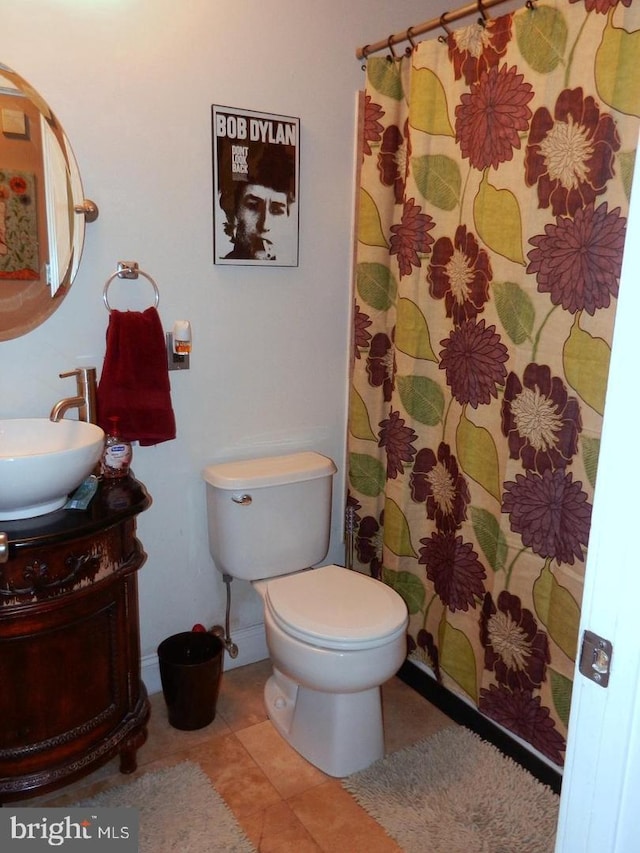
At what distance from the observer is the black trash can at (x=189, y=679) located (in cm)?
202

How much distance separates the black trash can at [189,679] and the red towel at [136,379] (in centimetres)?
68

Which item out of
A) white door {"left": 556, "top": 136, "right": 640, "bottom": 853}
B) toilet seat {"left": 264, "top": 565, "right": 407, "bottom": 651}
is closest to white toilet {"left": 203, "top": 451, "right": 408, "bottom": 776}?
toilet seat {"left": 264, "top": 565, "right": 407, "bottom": 651}

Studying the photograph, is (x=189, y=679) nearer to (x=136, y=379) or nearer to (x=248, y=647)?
(x=248, y=647)

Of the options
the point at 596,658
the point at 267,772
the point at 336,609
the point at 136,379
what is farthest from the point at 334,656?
the point at 596,658

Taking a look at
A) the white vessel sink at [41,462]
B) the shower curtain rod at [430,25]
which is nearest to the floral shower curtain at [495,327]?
the shower curtain rod at [430,25]

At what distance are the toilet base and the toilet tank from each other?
1.36 feet

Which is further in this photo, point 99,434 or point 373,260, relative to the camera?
point 373,260

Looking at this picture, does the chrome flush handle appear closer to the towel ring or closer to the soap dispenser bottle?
the soap dispenser bottle

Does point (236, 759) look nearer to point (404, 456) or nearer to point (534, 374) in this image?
point (404, 456)

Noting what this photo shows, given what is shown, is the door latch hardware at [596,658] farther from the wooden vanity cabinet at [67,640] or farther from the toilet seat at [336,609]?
the wooden vanity cabinet at [67,640]

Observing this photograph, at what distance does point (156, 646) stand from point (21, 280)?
1.24 m

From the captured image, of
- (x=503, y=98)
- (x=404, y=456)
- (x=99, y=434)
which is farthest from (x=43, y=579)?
(x=503, y=98)

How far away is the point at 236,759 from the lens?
1.97 meters

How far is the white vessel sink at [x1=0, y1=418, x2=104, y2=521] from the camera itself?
1.42m
